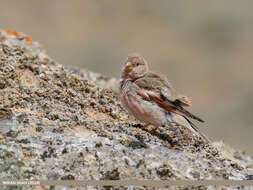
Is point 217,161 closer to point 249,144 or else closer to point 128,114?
point 128,114

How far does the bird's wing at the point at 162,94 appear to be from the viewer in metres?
7.60

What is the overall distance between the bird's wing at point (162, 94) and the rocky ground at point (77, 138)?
46cm

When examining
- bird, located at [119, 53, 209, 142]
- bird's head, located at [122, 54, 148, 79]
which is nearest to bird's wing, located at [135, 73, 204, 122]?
bird, located at [119, 53, 209, 142]

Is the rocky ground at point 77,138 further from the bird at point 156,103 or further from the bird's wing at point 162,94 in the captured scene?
the bird's wing at point 162,94

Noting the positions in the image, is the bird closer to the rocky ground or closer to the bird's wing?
the bird's wing

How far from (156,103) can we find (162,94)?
14cm

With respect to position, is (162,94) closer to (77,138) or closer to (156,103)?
(156,103)

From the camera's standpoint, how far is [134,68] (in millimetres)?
8164

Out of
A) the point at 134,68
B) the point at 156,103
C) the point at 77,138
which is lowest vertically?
the point at 77,138

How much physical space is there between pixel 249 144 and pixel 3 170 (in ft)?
39.7

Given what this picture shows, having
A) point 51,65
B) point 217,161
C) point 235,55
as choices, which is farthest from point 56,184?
point 235,55

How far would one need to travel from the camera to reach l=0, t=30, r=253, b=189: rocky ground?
254 inches

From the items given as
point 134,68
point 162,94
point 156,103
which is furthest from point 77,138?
point 134,68

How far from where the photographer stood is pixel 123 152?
22.5 ft
